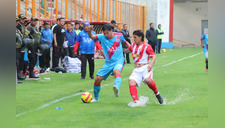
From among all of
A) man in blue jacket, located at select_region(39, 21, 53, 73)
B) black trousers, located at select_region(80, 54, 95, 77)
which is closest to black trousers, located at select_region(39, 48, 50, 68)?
man in blue jacket, located at select_region(39, 21, 53, 73)

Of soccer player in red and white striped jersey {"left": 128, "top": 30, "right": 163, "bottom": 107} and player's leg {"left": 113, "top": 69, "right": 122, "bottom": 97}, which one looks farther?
soccer player in red and white striped jersey {"left": 128, "top": 30, "right": 163, "bottom": 107}

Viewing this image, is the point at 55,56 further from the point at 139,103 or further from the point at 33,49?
the point at 139,103

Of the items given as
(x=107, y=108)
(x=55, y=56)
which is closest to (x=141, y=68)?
(x=107, y=108)

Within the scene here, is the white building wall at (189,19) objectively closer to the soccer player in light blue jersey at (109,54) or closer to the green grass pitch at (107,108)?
the green grass pitch at (107,108)

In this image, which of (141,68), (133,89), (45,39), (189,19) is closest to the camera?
(133,89)

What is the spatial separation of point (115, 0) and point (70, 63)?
19228 millimetres

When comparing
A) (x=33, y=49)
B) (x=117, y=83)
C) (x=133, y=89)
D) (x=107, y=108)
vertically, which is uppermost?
(x=33, y=49)

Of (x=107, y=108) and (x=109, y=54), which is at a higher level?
(x=109, y=54)

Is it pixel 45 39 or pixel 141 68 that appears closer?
pixel 141 68

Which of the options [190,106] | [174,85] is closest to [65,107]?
[190,106]

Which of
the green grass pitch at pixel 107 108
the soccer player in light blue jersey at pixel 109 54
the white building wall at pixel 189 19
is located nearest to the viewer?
the green grass pitch at pixel 107 108

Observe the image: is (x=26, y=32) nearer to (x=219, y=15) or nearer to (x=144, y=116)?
(x=144, y=116)

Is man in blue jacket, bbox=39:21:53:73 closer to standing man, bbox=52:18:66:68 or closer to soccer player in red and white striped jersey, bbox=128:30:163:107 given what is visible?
standing man, bbox=52:18:66:68

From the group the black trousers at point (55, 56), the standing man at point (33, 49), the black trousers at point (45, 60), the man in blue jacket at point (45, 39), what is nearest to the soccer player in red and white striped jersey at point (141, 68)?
the standing man at point (33, 49)
